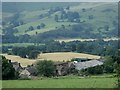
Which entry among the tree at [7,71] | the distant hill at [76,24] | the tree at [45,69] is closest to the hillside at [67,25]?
the distant hill at [76,24]

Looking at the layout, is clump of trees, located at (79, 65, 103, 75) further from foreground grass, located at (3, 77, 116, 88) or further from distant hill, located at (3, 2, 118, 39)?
distant hill, located at (3, 2, 118, 39)

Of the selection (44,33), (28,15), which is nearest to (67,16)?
(28,15)

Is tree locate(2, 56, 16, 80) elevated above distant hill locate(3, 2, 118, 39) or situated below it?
below

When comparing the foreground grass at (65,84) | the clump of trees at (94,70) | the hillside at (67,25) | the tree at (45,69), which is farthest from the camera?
the hillside at (67,25)

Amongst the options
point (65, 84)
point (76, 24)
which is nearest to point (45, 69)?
point (65, 84)

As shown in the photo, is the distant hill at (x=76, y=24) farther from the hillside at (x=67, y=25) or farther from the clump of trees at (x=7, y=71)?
the clump of trees at (x=7, y=71)

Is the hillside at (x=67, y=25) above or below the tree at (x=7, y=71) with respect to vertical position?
above

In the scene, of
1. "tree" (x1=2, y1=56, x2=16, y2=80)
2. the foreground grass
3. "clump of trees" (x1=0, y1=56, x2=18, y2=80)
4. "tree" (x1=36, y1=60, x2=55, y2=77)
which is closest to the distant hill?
"tree" (x1=36, y1=60, x2=55, y2=77)

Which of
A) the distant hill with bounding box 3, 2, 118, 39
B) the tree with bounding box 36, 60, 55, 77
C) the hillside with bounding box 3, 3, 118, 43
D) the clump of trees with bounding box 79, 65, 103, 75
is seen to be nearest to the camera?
the clump of trees with bounding box 79, 65, 103, 75

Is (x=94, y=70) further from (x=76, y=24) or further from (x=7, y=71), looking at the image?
(x=76, y=24)

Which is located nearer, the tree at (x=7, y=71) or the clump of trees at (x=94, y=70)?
the tree at (x=7, y=71)

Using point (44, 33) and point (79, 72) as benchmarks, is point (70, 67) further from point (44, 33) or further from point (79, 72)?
point (44, 33)

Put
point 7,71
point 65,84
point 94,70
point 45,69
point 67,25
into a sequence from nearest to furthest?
point 65,84
point 7,71
point 94,70
point 45,69
point 67,25

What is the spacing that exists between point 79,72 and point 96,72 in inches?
90.0
